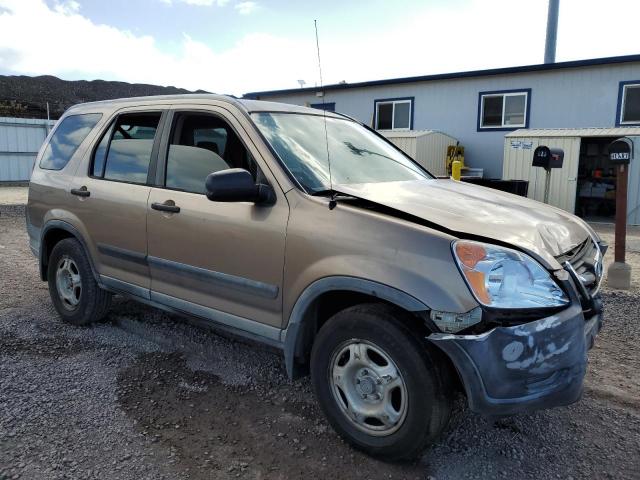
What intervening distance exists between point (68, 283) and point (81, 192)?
904mm

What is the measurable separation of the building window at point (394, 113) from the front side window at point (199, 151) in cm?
1565

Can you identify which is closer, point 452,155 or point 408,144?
point 408,144

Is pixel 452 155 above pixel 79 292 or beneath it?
above

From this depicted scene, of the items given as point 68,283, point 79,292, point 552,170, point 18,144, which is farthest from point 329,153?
point 18,144

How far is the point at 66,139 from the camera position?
4750 mm

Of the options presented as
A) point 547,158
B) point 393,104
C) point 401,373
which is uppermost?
point 393,104

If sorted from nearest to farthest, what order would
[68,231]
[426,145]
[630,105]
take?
[68,231], [630,105], [426,145]

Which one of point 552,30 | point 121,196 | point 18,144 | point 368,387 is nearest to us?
point 368,387

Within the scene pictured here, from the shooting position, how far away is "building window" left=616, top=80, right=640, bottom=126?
1474 cm

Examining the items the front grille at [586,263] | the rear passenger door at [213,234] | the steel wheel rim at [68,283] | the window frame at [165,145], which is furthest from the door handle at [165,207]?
the front grille at [586,263]

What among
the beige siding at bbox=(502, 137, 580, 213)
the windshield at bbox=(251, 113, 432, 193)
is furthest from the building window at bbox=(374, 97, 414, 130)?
the windshield at bbox=(251, 113, 432, 193)

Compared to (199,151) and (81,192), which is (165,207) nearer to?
(199,151)

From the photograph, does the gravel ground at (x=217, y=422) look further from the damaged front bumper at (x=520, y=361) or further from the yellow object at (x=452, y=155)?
the yellow object at (x=452, y=155)

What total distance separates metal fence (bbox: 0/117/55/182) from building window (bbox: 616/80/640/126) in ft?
64.1
